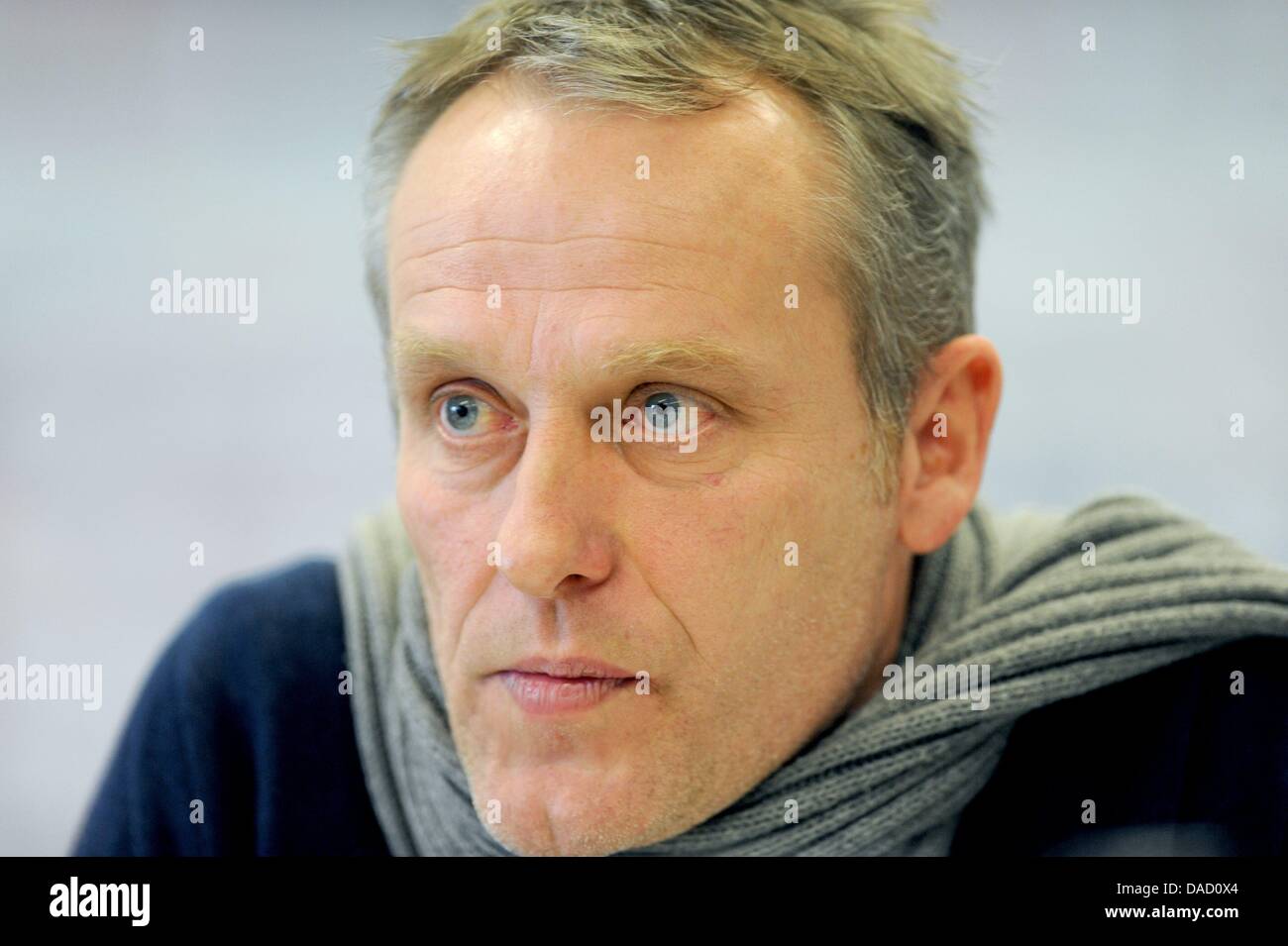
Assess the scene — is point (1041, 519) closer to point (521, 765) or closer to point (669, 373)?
point (669, 373)

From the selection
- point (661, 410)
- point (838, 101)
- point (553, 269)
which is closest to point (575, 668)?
point (661, 410)

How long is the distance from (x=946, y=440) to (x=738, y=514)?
31 centimetres

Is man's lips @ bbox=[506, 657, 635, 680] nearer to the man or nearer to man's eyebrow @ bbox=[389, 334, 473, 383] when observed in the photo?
the man

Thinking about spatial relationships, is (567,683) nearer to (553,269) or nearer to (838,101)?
(553,269)

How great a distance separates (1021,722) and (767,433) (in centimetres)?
46

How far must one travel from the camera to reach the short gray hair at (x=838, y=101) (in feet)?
3.96

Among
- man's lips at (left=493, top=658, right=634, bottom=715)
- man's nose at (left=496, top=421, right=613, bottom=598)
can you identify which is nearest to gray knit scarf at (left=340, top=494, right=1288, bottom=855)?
man's lips at (left=493, top=658, right=634, bottom=715)

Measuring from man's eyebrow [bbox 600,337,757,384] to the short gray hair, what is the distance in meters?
0.15

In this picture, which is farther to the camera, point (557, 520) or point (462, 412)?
point (462, 412)

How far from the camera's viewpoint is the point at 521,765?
1.23 metres

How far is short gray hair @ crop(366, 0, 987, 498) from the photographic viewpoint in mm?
1206

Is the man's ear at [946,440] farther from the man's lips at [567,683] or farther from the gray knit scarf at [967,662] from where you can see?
the man's lips at [567,683]

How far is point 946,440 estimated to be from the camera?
54.6 inches
